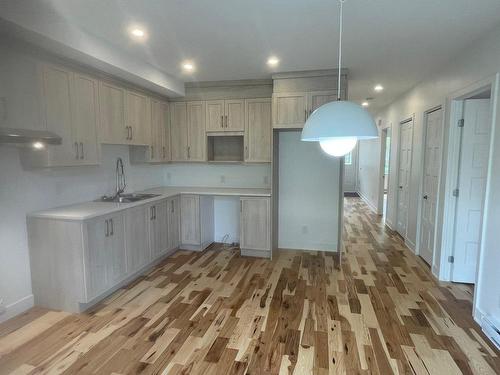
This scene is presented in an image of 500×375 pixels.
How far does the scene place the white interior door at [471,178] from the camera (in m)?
3.22

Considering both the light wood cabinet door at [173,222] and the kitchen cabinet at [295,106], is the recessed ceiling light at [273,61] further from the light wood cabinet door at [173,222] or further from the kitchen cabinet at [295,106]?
the light wood cabinet door at [173,222]

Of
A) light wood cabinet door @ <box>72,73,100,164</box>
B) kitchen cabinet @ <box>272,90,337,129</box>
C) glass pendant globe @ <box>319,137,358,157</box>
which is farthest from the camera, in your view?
kitchen cabinet @ <box>272,90,337,129</box>

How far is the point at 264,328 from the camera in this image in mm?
2578

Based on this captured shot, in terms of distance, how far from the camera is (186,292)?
10.7 ft

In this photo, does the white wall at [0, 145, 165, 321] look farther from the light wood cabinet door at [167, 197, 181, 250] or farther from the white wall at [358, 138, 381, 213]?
the white wall at [358, 138, 381, 213]

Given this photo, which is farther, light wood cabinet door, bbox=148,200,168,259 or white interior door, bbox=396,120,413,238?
white interior door, bbox=396,120,413,238

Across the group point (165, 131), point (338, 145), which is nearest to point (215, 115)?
point (165, 131)

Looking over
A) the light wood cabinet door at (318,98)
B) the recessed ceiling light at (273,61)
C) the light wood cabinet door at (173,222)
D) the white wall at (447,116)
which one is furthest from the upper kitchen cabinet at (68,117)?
the white wall at (447,116)

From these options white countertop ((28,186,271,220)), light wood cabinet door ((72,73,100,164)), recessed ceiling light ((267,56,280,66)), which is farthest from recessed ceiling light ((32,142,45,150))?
recessed ceiling light ((267,56,280,66))

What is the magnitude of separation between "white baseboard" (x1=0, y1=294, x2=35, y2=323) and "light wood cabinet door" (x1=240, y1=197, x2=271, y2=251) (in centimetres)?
257

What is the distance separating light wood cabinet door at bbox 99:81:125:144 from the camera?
3367 millimetres

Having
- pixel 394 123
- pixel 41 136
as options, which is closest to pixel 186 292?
pixel 41 136

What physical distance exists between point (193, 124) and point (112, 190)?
161cm

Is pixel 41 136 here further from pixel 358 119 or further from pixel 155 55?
pixel 358 119
